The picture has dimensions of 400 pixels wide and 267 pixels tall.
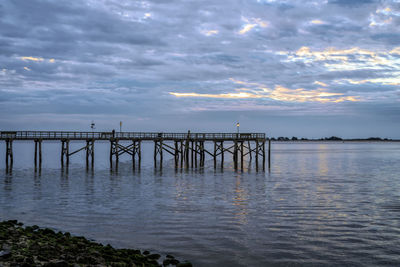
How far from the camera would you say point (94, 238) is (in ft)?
49.2

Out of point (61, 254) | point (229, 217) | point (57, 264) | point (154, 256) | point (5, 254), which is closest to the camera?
point (57, 264)

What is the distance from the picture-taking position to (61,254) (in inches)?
454

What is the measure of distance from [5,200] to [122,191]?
8151mm

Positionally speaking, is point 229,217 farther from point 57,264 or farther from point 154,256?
point 57,264

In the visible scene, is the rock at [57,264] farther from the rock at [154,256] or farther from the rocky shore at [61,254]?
the rock at [154,256]

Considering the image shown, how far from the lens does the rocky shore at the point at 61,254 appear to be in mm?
10719

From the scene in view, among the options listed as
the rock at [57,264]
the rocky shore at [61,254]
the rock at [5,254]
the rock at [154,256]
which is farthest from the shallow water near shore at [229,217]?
the rock at [5,254]

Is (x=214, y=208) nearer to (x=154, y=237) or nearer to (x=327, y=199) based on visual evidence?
(x=154, y=237)

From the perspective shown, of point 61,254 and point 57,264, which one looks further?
point 61,254

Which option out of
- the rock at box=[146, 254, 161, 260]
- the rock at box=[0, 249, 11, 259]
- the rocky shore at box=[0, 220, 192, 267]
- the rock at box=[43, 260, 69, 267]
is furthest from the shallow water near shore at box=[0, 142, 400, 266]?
the rock at box=[0, 249, 11, 259]

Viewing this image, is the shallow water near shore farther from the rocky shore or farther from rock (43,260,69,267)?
rock (43,260,69,267)

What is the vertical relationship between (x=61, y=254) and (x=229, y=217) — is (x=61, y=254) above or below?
above

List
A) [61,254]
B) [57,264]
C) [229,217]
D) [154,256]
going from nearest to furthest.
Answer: [57,264]
[61,254]
[154,256]
[229,217]

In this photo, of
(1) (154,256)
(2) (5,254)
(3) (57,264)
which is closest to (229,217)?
(1) (154,256)
